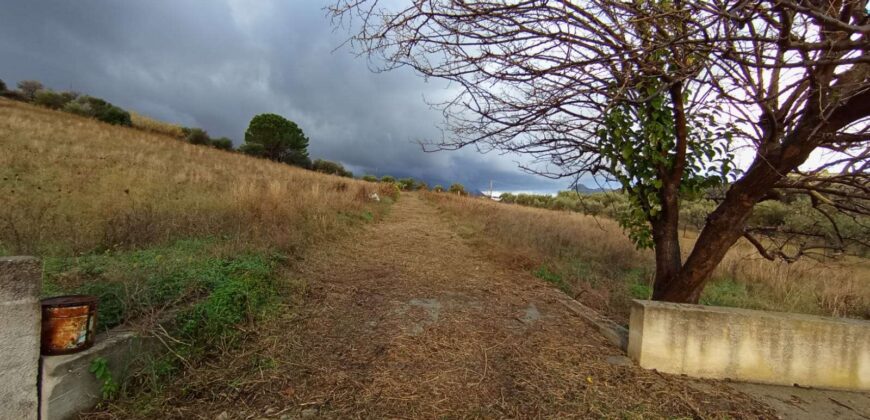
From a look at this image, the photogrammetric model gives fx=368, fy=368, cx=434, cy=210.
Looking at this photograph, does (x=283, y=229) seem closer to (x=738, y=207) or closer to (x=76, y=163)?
(x=738, y=207)

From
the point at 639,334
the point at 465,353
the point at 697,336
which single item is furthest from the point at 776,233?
the point at 465,353

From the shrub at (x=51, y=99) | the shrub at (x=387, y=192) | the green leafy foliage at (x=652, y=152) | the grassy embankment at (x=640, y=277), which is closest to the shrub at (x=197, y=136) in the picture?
the shrub at (x=51, y=99)

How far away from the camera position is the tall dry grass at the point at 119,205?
4.62 meters

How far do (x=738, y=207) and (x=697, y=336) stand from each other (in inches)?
58.2

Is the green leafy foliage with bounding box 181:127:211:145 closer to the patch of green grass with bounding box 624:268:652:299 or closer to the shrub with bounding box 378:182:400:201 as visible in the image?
the shrub with bounding box 378:182:400:201

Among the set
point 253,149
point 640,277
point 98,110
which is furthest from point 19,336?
point 253,149

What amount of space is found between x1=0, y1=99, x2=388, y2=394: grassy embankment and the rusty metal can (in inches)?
15.7

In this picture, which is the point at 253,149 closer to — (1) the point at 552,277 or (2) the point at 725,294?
(1) the point at 552,277

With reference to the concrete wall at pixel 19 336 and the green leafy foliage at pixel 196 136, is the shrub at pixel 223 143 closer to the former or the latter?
the green leafy foliage at pixel 196 136

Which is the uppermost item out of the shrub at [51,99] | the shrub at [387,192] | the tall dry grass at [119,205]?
the shrub at [51,99]

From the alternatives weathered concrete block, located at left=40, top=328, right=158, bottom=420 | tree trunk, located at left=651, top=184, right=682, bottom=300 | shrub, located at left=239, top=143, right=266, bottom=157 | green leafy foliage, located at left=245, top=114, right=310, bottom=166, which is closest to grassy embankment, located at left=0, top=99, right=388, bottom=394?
weathered concrete block, located at left=40, top=328, right=158, bottom=420

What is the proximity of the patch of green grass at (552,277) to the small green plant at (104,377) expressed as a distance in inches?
201

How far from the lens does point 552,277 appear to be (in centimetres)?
612

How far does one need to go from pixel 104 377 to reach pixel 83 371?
4.7 inches
